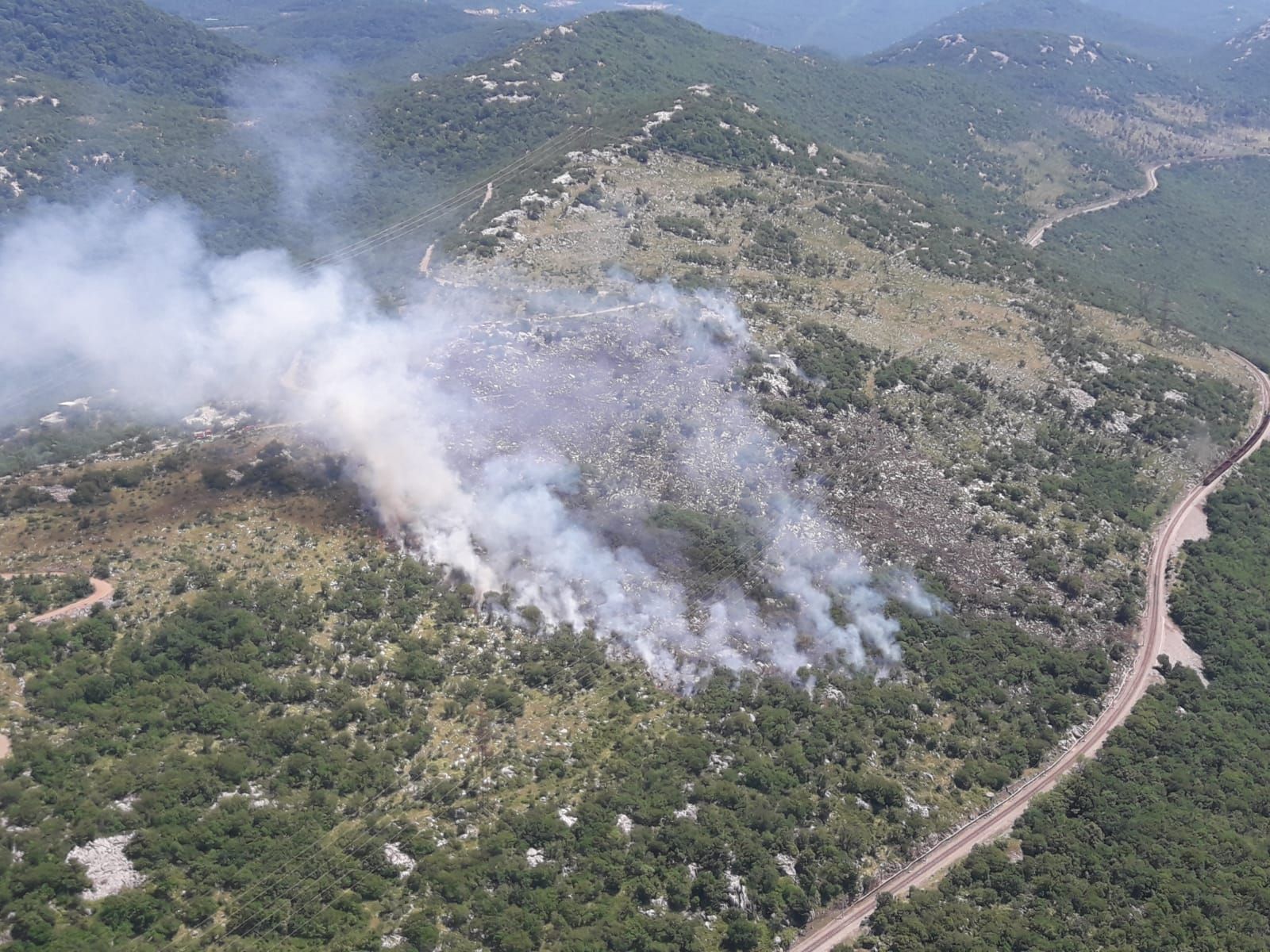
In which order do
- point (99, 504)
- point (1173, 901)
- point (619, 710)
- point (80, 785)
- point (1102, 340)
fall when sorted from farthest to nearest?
1. point (1102, 340)
2. point (99, 504)
3. point (619, 710)
4. point (1173, 901)
5. point (80, 785)

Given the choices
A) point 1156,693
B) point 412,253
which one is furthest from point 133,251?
point 1156,693

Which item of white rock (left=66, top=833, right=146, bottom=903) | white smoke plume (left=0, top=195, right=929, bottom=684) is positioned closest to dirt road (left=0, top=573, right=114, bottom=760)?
white rock (left=66, top=833, right=146, bottom=903)

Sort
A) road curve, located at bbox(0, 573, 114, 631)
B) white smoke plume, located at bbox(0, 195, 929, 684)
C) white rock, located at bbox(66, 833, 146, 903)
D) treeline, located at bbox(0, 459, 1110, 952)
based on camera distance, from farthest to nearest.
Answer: white smoke plume, located at bbox(0, 195, 929, 684) → road curve, located at bbox(0, 573, 114, 631) → treeline, located at bbox(0, 459, 1110, 952) → white rock, located at bbox(66, 833, 146, 903)

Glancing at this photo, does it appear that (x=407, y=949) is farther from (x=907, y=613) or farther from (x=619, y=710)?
(x=907, y=613)

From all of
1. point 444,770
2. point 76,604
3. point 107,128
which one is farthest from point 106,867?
point 107,128

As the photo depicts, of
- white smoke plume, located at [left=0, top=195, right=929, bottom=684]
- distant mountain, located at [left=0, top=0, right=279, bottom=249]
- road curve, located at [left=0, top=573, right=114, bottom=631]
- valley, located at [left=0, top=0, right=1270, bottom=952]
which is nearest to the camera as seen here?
valley, located at [left=0, top=0, right=1270, bottom=952]

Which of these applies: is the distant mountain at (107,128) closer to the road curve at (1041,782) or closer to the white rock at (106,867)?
A: the white rock at (106,867)

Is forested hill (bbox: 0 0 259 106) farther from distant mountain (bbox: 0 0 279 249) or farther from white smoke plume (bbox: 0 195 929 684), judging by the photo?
white smoke plume (bbox: 0 195 929 684)
